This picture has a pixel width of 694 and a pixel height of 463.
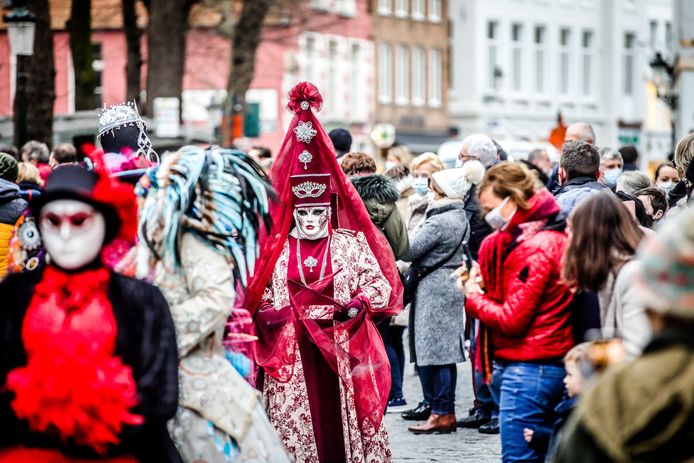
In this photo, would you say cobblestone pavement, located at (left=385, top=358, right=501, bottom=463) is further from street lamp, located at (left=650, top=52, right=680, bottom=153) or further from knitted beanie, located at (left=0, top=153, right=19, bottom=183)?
street lamp, located at (left=650, top=52, right=680, bottom=153)

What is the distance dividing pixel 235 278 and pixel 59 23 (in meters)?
45.8

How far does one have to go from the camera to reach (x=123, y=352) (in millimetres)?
5387

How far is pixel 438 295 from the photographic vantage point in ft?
38.5

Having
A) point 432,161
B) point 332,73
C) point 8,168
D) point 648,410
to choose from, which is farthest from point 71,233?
point 332,73

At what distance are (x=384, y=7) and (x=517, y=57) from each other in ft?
19.3

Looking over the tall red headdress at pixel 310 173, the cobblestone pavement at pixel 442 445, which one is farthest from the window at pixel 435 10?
the tall red headdress at pixel 310 173

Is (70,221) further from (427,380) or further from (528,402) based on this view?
(427,380)

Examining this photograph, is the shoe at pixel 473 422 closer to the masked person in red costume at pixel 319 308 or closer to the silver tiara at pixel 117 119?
the masked person in red costume at pixel 319 308

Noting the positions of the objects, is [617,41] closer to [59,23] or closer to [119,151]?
[59,23]

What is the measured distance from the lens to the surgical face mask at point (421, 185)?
1284 cm

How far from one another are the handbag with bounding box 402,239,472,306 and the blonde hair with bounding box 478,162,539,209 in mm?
4184

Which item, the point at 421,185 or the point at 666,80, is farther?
the point at 666,80

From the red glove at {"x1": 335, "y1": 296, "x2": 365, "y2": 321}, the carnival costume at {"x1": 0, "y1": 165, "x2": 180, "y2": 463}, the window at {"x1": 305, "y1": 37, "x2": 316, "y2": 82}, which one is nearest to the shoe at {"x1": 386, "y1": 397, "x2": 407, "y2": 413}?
the red glove at {"x1": 335, "y1": 296, "x2": 365, "y2": 321}

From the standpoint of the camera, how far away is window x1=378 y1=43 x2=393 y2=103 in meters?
55.8
